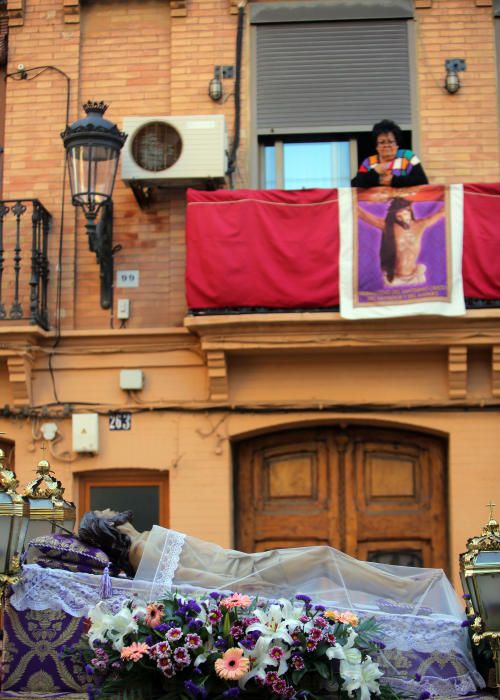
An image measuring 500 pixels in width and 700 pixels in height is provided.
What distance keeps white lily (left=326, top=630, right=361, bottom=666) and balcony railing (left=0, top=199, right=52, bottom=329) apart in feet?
19.6

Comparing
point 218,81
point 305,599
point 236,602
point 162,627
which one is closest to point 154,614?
point 162,627

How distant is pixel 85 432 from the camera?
11.1 metres

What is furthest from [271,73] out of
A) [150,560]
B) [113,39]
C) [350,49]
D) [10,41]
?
[150,560]

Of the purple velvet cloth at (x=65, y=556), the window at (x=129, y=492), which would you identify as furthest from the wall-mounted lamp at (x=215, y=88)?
the purple velvet cloth at (x=65, y=556)

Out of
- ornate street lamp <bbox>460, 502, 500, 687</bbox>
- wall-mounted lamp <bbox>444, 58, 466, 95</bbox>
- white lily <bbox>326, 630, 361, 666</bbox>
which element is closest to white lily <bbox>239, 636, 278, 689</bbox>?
white lily <bbox>326, 630, 361, 666</bbox>

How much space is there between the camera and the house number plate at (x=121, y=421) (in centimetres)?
1117

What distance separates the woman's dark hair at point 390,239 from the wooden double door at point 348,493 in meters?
1.66

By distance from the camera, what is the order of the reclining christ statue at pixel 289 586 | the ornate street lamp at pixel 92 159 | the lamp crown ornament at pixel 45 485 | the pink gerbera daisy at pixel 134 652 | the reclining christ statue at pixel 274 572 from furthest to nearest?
the ornate street lamp at pixel 92 159
the lamp crown ornament at pixel 45 485
the reclining christ statue at pixel 274 572
the reclining christ statue at pixel 289 586
the pink gerbera daisy at pixel 134 652

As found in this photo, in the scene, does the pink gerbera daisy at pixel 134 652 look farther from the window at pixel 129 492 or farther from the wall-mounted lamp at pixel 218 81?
the wall-mounted lamp at pixel 218 81

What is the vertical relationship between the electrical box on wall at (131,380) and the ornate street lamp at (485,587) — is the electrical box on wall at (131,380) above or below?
above

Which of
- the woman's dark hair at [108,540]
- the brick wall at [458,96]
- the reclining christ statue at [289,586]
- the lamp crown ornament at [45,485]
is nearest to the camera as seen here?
the reclining christ statue at [289,586]

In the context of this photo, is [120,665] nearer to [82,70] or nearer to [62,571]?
[62,571]

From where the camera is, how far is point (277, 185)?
39.1 feet

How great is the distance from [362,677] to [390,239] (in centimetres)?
563
